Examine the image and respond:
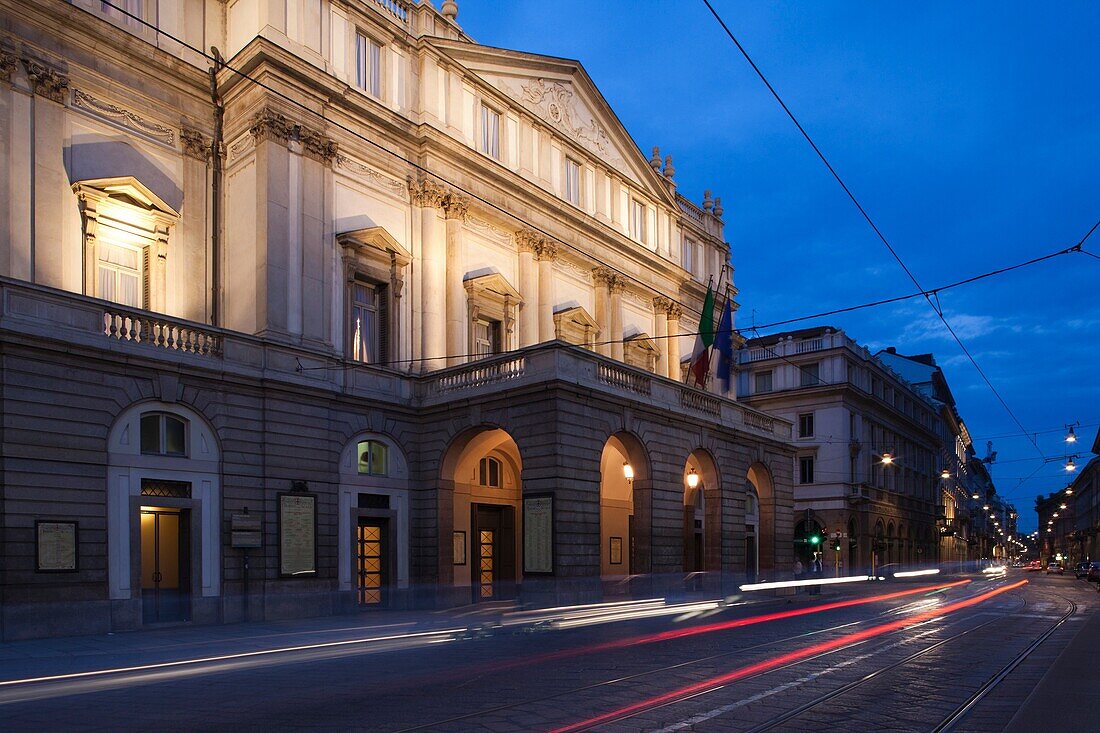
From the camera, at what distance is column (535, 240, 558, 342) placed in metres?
35.2

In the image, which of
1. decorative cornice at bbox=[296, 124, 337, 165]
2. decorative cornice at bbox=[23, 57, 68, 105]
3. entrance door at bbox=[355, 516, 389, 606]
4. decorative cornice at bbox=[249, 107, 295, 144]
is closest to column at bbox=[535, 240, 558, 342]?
decorative cornice at bbox=[296, 124, 337, 165]

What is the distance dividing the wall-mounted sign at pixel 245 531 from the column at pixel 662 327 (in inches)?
876

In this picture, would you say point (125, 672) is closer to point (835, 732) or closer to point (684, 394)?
point (835, 732)

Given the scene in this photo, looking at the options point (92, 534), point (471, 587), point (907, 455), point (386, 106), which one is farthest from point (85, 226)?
point (907, 455)

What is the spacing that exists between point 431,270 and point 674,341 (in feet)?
52.9

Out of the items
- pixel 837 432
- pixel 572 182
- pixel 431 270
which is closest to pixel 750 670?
pixel 431 270

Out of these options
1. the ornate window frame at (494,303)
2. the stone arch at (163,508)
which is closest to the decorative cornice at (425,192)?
the ornate window frame at (494,303)

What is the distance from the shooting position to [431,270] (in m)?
31.1

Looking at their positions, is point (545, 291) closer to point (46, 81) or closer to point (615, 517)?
point (615, 517)

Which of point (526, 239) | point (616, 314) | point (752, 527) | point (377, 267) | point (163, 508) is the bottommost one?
point (752, 527)

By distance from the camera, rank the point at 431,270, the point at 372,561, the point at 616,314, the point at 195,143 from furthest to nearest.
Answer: the point at 616,314, the point at 431,270, the point at 372,561, the point at 195,143

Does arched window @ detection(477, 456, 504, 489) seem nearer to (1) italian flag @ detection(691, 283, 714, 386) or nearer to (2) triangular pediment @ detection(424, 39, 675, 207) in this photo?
(1) italian flag @ detection(691, 283, 714, 386)

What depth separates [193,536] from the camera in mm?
23328

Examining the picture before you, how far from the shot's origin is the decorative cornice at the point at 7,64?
73.0ft
